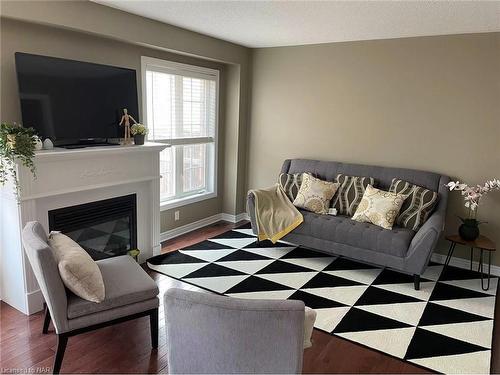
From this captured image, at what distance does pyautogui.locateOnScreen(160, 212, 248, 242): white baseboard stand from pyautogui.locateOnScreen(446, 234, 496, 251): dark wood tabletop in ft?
8.88

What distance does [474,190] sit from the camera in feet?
11.8

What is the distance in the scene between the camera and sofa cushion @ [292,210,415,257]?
11.3ft

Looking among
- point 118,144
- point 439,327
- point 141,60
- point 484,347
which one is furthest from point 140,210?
point 484,347

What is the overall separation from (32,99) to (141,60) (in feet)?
4.23

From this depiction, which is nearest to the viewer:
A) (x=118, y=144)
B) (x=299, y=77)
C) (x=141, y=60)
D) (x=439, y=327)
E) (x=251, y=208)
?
(x=439, y=327)

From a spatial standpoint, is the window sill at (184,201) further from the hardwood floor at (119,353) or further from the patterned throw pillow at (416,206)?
the patterned throw pillow at (416,206)

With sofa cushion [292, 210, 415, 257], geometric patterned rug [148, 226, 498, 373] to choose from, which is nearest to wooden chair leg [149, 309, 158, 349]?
geometric patterned rug [148, 226, 498, 373]

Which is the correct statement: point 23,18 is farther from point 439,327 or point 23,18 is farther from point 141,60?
point 439,327

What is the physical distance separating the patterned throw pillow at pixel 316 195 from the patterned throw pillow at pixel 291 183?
120 mm

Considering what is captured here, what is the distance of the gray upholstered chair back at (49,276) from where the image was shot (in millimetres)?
1944

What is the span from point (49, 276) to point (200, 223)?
10.1 ft

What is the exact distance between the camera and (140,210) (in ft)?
12.2

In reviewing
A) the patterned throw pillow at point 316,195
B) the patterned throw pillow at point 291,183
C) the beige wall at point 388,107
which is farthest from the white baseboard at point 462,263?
the patterned throw pillow at point 291,183

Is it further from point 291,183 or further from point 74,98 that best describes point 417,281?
point 74,98
